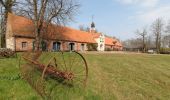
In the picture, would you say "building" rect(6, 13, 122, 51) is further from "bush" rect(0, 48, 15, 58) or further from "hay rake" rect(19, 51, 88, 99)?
"hay rake" rect(19, 51, 88, 99)

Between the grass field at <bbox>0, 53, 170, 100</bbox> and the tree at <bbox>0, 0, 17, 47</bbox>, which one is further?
the tree at <bbox>0, 0, 17, 47</bbox>

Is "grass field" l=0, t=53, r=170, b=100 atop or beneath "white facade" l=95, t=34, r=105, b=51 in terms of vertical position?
beneath

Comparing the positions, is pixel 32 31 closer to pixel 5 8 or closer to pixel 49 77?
pixel 5 8

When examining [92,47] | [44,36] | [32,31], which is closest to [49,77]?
[44,36]

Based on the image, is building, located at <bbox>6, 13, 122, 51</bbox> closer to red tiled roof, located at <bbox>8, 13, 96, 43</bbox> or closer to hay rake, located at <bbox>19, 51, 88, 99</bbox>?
red tiled roof, located at <bbox>8, 13, 96, 43</bbox>

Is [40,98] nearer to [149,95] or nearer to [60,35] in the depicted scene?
[149,95]

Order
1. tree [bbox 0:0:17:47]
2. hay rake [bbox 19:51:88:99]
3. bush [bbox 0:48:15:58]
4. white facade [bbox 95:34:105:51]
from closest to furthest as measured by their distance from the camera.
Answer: hay rake [bbox 19:51:88:99], bush [bbox 0:48:15:58], tree [bbox 0:0:17:47], white facade [bbox 95:34:105:51]

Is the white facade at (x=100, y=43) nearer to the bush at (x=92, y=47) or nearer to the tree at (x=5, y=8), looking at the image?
the bush at (x=92, y=47)

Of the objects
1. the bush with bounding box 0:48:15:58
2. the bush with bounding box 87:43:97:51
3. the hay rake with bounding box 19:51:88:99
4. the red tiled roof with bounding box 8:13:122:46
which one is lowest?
the hay rake with bounding box 19:51:88:99

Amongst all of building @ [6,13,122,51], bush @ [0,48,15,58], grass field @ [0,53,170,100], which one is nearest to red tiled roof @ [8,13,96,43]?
building @ [6,13,122,51]

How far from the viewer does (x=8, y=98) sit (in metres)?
9.46

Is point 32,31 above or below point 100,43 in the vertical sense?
above

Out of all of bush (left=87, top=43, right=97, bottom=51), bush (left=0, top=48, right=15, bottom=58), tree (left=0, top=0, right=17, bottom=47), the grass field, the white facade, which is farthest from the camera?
the white facade

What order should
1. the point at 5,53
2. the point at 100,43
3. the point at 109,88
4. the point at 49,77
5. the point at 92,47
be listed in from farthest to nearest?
1. the point at 100,43
2. the point at 92,47
3. the point at 5,53
4. the point at 109,88
5. the point at 49,77
